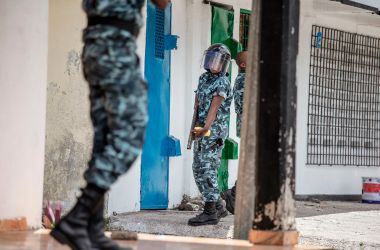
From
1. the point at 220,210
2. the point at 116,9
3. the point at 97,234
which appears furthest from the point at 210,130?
the point at 116,9

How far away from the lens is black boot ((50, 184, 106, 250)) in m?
4.66

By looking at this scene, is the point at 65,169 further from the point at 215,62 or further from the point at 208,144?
the point at 215,62

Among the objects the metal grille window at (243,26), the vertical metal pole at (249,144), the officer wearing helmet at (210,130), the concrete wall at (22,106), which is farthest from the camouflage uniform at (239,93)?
the vertical metal pole at (249,144)

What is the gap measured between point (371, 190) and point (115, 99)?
12.2m

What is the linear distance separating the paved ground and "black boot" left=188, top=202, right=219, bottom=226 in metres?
0.09

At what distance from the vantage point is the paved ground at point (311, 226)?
372 inches

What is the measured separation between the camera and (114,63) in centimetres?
475

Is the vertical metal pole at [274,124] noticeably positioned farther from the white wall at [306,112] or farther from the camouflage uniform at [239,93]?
the white wall at [306,112]

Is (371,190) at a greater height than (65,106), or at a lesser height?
lesser

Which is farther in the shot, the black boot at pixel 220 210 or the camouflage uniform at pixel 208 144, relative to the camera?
the black boot at pixel 220 210

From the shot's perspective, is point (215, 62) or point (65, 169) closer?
point (65, 169)

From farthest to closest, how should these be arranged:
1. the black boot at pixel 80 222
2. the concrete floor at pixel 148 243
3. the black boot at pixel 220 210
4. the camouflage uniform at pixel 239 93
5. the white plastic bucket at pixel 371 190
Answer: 1. the white plastic bucket at pixel 371 190
2. the camouflage uniform at pixel 239 93
3. the black boot at pixel 220 210
4. the concrete floor at pixel 148 243
5. the black boot at pixel 80 222

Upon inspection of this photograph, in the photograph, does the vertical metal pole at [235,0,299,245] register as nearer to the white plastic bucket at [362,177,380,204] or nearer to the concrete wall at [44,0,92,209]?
the concrete wall at [44,0,92,209]

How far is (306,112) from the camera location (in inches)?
632
